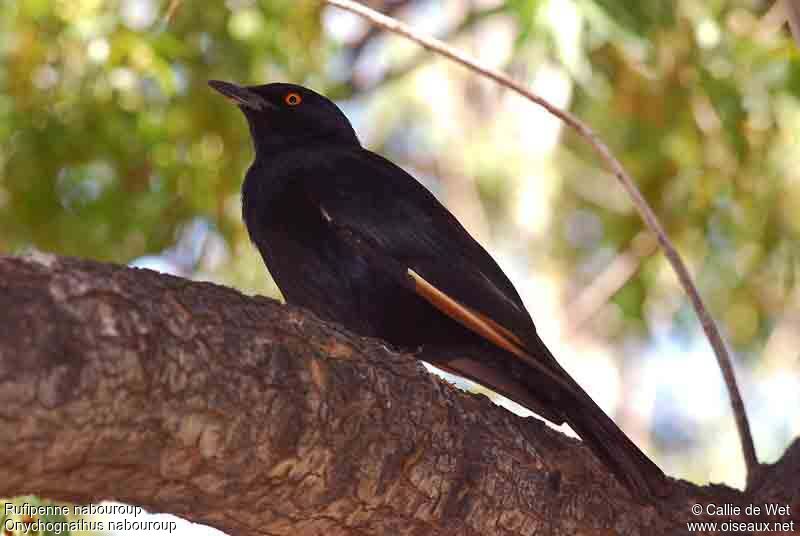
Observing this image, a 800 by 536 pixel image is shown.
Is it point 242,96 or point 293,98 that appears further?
point 293,98

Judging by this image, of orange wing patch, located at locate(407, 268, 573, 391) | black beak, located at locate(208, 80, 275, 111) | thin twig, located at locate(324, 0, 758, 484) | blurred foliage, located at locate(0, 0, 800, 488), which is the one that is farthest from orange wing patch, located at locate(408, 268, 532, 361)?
black beak, located at locate(208, 80, 275, 111)

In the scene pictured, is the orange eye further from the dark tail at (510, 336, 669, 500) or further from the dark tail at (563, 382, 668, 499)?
the dark tail at (563, 382, 668, 499)

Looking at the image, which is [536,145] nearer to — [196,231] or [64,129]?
[196,231]

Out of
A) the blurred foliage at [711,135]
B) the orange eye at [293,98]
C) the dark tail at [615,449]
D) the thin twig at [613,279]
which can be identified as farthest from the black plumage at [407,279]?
the thin twig at [613,279]

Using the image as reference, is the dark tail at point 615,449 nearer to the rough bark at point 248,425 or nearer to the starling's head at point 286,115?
the rough bark at point 248,425

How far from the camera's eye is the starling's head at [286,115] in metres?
4.86

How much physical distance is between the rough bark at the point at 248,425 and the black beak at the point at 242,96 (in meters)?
1.91

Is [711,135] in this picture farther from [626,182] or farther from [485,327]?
[485,327]

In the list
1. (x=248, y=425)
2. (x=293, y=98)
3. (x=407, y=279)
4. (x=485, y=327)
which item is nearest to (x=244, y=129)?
(x=293, y=98)

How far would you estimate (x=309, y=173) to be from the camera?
14.1ft

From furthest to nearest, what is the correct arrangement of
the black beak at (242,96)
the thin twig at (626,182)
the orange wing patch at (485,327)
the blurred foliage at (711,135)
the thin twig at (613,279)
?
the thin twig at (613,279)
the blurred foliage at (711,135)
the black beak at (242,96)
the thin twig at (626,182)
the orange wing patch at (485,327)

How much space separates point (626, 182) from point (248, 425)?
68.0 inches

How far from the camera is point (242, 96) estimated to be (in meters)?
4.91

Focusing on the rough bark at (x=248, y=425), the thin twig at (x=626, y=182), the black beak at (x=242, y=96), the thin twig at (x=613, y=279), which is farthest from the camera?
the thin twig at (x=613, y=279)
